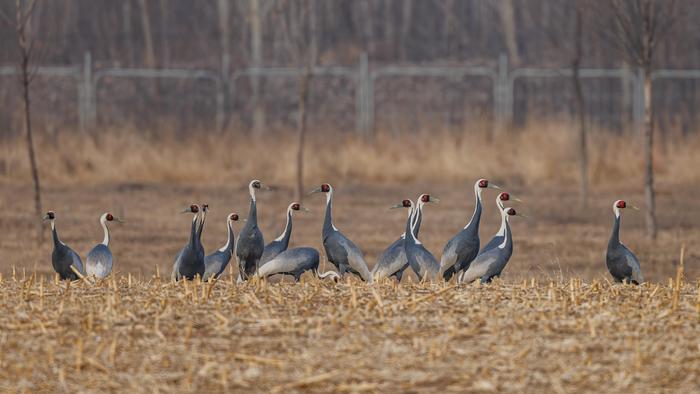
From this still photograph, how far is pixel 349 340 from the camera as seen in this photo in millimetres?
7172

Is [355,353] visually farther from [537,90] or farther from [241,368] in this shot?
[537,90]

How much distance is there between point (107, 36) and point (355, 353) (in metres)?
47.2

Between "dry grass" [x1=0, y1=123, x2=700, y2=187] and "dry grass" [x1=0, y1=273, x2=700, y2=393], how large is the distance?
57.9 feet

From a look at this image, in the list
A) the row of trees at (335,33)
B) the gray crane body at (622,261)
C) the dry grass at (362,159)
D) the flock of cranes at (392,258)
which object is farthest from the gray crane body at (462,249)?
the row of trees at (335,33)

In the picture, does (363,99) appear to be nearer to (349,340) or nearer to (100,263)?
(100,263)

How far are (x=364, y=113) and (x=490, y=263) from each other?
2214 centimetres

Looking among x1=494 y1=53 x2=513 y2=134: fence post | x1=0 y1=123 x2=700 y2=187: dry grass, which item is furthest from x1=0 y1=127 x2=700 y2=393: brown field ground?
x1=494 y1=53 x2=513 y2=134: fence post

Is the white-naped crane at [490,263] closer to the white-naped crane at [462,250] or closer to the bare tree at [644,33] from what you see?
the white-naped crane at [462,250]

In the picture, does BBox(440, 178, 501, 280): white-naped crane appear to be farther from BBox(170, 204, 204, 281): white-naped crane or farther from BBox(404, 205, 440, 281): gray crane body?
BBox(170, 204, 204, 281): white-naped crane

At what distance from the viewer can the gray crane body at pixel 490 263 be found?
1016 cm

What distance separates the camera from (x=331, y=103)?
144ft

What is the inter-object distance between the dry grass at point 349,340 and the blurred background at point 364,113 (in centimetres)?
347

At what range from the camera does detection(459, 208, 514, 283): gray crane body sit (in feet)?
33.3

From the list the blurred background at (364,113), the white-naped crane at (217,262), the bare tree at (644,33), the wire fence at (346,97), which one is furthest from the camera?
the wire fence at (346,97)
